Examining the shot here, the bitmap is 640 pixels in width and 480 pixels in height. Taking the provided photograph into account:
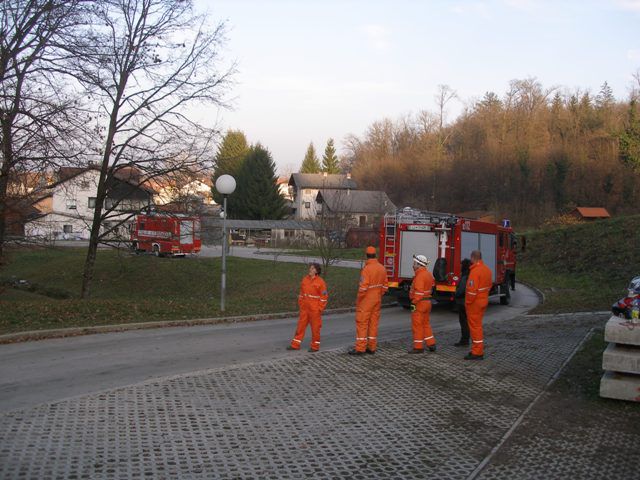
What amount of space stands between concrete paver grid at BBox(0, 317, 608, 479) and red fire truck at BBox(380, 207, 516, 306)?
27.3 ft

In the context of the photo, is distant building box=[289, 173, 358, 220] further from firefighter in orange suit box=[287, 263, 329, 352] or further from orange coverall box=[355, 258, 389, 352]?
orange coverall box=[355, 258, 389, 352]

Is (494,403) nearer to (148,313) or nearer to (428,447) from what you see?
(428,447)

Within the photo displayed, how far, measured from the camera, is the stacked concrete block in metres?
6.76

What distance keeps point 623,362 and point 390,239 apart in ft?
38.5

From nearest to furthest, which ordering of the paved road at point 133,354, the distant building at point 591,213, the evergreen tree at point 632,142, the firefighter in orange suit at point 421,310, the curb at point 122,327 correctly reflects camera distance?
the paved road at point 133,354 → the firefighter in orange suit at point 421,310 → the curb at point 122,327 → the distant building at point 591,213 → the evergreen tree at point 632,142

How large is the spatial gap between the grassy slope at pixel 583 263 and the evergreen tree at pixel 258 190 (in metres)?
44.3

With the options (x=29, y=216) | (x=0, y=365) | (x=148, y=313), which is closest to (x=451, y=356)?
(x=0, y=365)

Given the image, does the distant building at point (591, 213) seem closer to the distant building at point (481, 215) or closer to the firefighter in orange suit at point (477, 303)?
the distant building at point (481, 215)

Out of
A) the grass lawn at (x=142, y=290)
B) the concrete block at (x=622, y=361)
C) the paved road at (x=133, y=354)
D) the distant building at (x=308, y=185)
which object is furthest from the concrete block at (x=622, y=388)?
the distant building at (x=308, y=185)

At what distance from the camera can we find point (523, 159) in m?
70.5

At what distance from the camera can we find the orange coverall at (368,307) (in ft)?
31.2

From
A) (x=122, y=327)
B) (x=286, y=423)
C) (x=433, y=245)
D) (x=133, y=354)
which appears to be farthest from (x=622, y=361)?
(x=433, y=245)

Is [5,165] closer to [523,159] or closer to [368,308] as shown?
[368,308]

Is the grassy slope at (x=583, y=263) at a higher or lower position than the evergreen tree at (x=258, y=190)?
Result: lower
